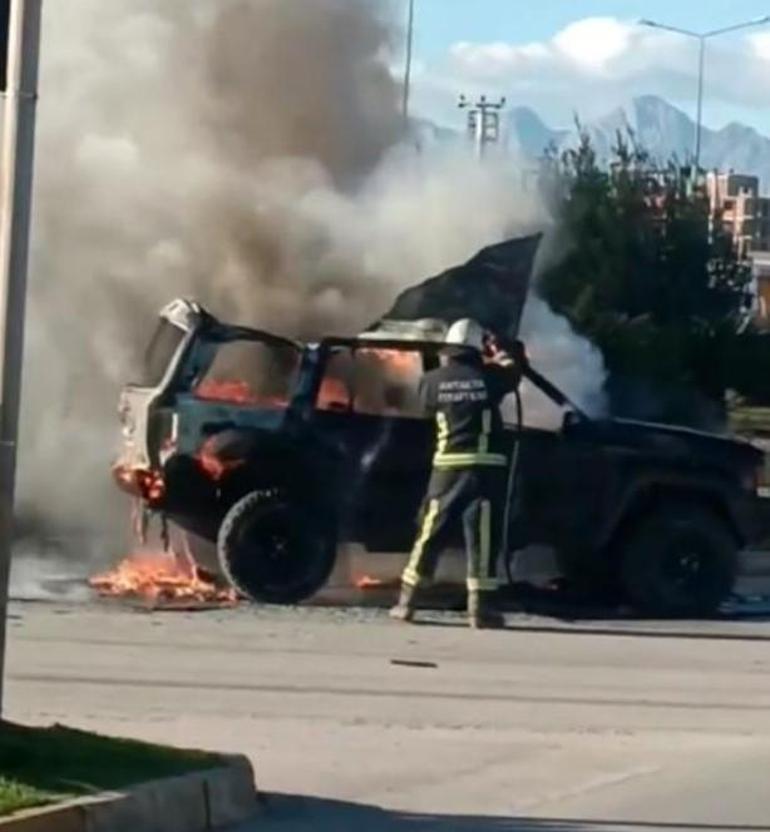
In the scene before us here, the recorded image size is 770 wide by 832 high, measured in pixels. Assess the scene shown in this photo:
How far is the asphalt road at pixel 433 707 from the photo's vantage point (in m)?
10.4

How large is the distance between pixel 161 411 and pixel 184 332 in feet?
2.12

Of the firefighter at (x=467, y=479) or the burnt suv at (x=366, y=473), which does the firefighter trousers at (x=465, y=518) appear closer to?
the firefighter at (x=467, y=479)

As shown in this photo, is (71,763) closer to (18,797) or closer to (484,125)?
(18,797)

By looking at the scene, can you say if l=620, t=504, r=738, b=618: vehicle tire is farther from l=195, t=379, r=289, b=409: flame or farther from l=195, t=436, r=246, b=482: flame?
l=195, t=436, r=246, b=482: flame

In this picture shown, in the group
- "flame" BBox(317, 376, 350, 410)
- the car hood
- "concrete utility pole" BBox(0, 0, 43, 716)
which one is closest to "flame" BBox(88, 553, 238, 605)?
"flame" BBox(317, 376, 350, 410)

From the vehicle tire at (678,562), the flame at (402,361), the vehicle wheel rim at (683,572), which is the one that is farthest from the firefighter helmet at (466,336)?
the vehicle wheel rim at (683,572)

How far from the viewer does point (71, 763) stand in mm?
9562

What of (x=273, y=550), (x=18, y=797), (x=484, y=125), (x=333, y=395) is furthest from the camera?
(x=484, y=125)

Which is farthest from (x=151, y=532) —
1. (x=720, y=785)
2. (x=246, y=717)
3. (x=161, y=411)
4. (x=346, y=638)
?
(x=720, y=785)

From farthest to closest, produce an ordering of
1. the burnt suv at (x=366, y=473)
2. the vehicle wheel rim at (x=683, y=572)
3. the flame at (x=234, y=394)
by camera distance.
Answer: the vehicle wheel rim at (x=683, y=572) < the flame at (x=234, y=394) < the burnt suv at (x=366, y=473)

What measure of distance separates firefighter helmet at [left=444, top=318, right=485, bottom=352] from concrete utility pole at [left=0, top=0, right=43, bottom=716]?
7.44m

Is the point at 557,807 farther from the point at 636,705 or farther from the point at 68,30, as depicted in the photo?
the point at 68,30

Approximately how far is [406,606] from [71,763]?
716 centimetres

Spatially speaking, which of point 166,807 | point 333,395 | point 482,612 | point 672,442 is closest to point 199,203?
point 333,395
